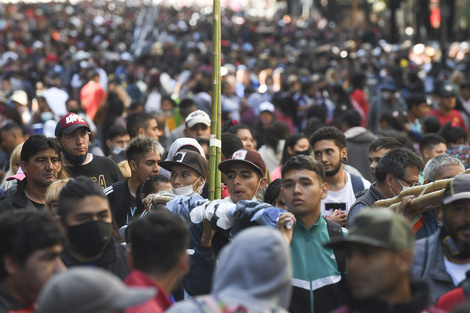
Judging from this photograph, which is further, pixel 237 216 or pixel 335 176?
pixel 335 176

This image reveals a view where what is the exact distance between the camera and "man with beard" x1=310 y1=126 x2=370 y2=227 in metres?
7.27

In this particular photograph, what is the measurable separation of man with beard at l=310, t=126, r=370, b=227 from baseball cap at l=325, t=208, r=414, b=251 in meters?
3.01

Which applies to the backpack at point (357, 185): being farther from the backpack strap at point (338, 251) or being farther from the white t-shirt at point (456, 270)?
the white t-shirt at point (456, 270)

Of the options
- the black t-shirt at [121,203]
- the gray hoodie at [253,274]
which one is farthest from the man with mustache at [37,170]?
the gray hoodie at [253,274]

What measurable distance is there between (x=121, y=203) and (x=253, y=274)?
384cm

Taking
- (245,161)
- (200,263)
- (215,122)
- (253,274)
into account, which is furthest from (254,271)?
(215,122)

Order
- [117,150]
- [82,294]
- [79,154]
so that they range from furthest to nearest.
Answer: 1. [117,150]
2. [79,154]
3. [82,294]

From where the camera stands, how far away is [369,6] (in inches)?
1940

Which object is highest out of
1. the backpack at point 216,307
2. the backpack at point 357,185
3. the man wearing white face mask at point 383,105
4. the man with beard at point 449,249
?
the backpack at point 216,307

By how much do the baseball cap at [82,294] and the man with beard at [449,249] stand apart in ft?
6.70

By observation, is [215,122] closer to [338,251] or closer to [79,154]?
[338,251]

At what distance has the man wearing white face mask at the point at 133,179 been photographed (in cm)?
717

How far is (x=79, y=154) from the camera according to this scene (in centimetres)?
794

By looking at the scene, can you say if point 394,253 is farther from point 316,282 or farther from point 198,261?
point 198,261
